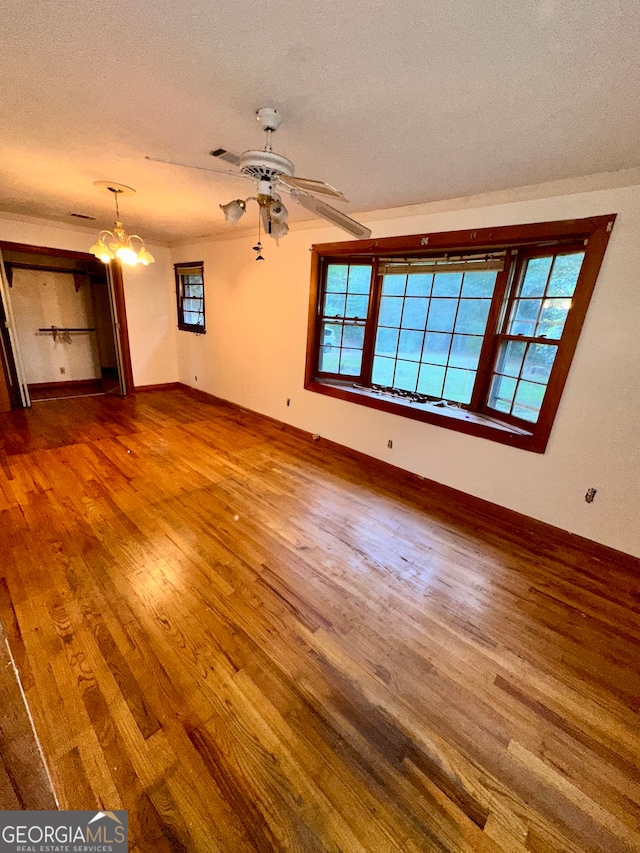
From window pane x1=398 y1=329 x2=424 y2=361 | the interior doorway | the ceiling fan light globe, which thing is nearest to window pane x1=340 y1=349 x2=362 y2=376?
window pane x1=398 y1=329 x2=424 y2=361

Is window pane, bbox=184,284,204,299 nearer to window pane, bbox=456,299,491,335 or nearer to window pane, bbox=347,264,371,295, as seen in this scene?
window pane, bbox=347,264,371,295

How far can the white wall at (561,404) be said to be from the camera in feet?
7.05

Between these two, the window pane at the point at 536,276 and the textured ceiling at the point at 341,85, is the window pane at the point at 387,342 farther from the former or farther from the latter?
the textured ceiling at the point at 341,85

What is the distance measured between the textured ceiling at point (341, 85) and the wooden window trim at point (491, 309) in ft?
1.10

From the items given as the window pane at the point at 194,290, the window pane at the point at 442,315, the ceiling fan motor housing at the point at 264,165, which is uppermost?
the ceiling fan motor housing at the point at 264,165

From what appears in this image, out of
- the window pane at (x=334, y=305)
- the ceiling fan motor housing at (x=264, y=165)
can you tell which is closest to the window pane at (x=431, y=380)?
the window pane at (x=334, y=305)

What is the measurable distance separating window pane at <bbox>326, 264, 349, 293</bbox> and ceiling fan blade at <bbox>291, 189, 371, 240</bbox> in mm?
1826

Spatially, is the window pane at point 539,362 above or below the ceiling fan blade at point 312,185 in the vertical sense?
below

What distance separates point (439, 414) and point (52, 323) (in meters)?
6.24

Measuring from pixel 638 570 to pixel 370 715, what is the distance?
2.19m

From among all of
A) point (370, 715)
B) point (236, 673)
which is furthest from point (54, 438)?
point (370, 715)

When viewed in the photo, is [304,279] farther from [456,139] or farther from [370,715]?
[370,715]

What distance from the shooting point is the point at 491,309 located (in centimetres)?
285

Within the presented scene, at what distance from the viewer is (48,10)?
1.14 m
